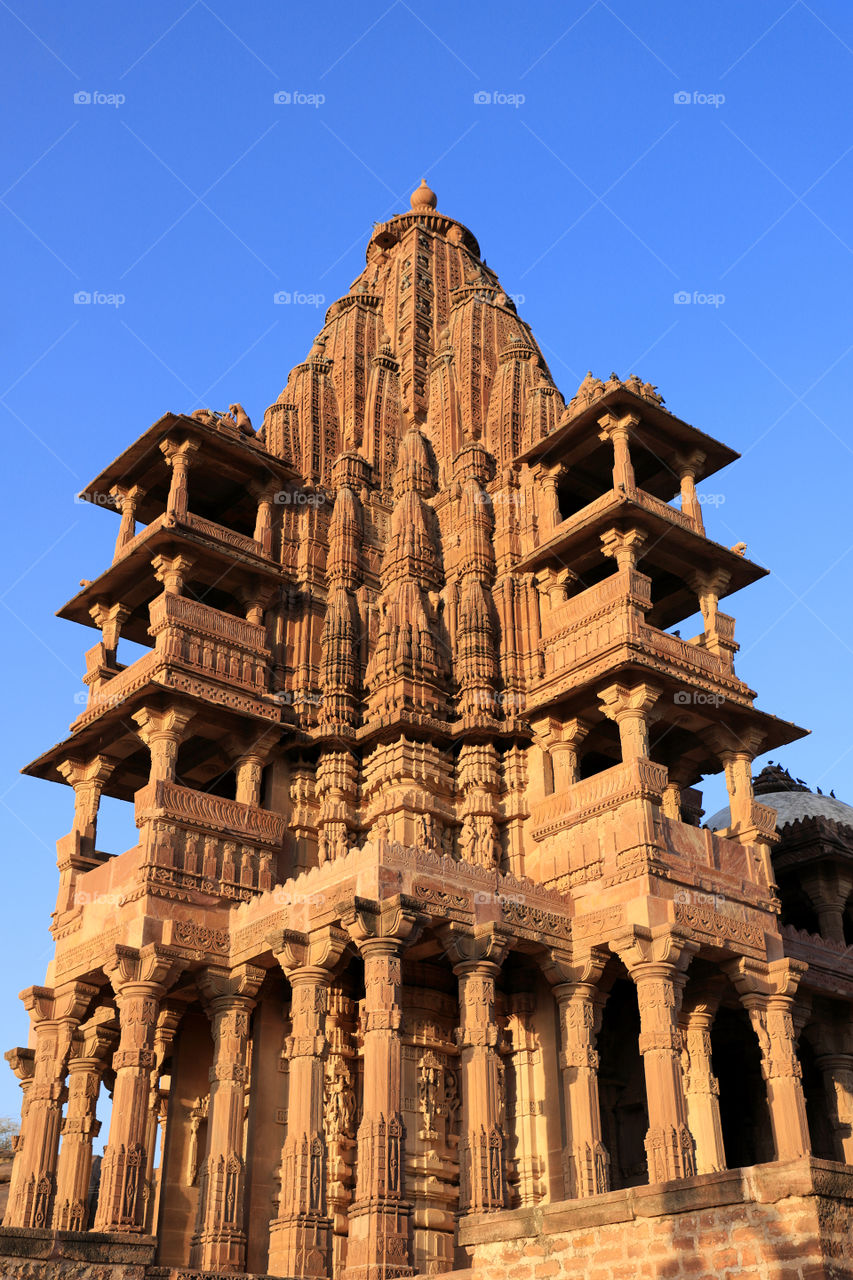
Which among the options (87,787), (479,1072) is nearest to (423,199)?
(87,787)

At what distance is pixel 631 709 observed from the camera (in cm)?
2516

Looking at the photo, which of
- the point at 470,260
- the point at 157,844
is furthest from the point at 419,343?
the point at 157,844

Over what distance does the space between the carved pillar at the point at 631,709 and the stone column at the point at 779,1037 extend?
4485 mm

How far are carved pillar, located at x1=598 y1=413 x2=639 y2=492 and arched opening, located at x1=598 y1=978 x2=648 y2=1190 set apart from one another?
34.4 feet

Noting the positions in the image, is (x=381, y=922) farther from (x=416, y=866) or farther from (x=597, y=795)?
(x=597, y=795)

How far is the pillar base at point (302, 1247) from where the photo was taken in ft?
64.4

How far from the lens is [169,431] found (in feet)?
92.4

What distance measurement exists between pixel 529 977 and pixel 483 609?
8.41 m

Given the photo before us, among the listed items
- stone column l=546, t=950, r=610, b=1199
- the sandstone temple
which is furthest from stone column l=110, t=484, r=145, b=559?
stone column l=546, t=950, r=610, b=1199

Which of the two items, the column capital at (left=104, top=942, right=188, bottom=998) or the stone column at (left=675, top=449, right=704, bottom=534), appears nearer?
the column capital at (left=104, top=942, right=188, bottom=998)

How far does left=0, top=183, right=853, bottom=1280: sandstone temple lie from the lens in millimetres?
21422

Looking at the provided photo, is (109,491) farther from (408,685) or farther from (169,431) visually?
(408,685)

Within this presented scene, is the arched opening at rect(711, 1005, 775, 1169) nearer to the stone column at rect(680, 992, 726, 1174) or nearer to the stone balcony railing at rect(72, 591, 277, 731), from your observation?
the stone column at rect(680, 992, 726, 1174)

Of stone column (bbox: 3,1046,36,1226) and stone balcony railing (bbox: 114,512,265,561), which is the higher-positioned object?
stone balcony railing (bbox: 114,512,265,561)
